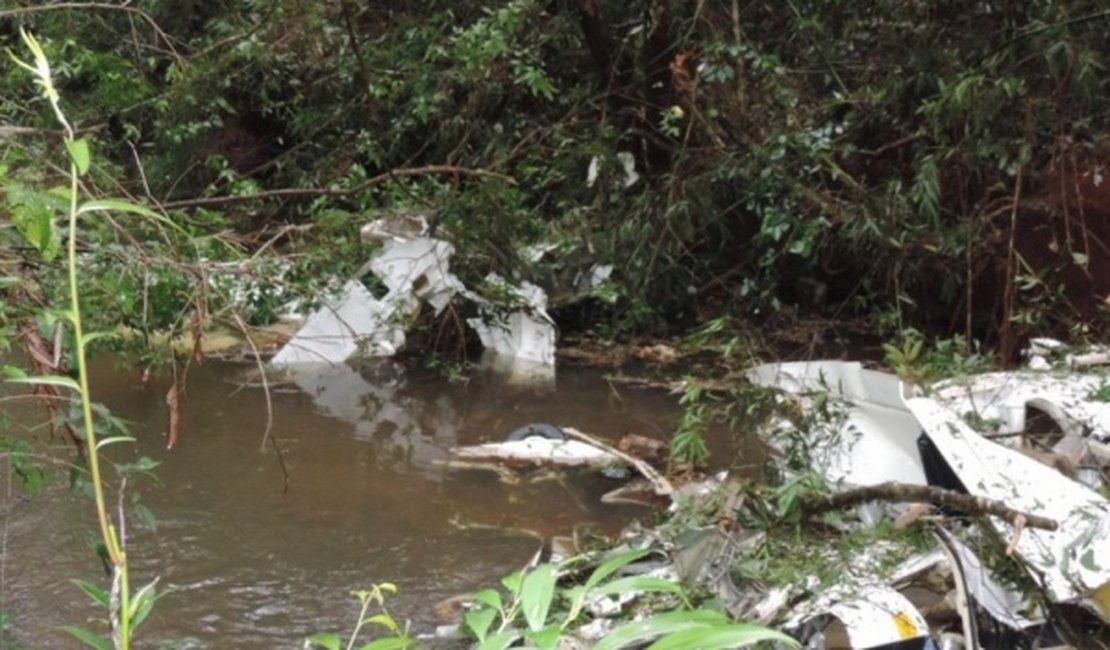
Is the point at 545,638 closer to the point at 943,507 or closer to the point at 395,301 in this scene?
the point at 943,507

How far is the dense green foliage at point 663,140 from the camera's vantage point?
15.6 feet

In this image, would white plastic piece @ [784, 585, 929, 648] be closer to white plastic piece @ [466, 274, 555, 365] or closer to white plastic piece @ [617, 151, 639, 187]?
white plastic piece @ [466, 274, 555, 365]

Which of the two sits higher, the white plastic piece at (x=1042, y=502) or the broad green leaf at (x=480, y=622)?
the broad green leaf at (x=480, y=622)

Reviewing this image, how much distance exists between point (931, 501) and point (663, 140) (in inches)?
149

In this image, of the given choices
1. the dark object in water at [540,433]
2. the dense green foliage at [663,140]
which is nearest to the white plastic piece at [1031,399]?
the dense green foliage at [663,140]

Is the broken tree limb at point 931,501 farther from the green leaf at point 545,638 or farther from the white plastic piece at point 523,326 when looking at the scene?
the white plastic piece at point 523,326

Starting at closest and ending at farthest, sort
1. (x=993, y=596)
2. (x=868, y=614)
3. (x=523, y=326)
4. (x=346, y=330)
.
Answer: (x=868, y=614) → (x=993, y=596) → (x=346, y=330) → (x=523, y=326)

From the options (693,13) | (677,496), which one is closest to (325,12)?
(693,13)

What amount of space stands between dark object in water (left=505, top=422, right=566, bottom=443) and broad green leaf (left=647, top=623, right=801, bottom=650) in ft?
11.9

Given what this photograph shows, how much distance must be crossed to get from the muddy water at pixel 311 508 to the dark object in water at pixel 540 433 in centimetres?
16

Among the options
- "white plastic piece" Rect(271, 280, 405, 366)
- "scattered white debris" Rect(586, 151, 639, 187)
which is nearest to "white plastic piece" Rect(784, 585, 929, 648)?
"white plastic piece" Rect(271, 280, 405, 366)

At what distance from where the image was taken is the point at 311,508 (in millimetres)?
4012

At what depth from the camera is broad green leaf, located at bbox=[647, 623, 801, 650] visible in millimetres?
876

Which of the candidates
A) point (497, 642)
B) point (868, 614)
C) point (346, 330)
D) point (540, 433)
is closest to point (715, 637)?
point (497, 642)
